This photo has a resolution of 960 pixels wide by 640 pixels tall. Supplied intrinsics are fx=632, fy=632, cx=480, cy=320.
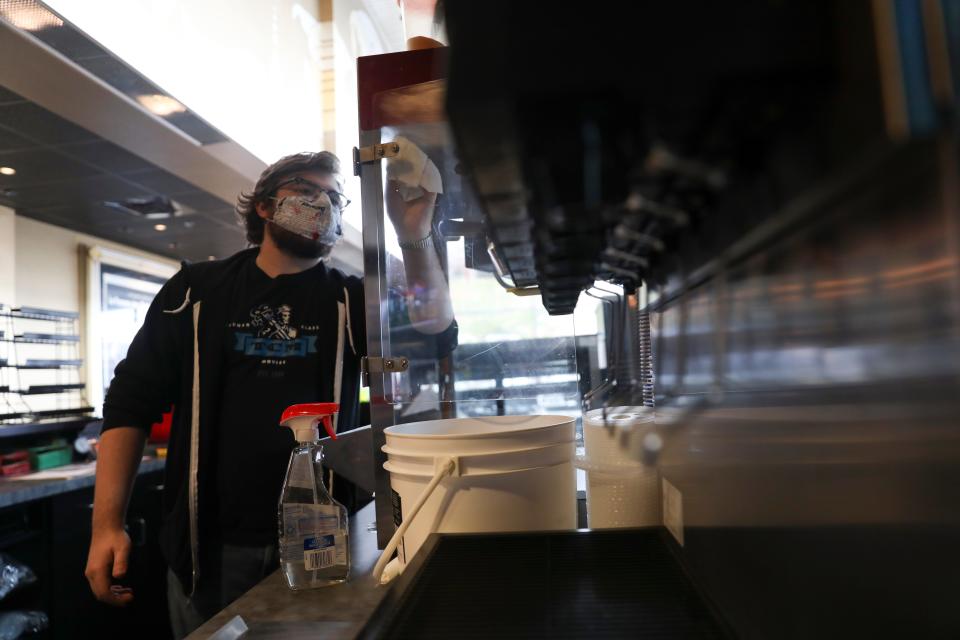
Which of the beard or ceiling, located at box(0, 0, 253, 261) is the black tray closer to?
the beard

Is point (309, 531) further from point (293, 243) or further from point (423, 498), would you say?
point (293, 243)

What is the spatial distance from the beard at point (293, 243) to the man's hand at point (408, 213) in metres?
0.38

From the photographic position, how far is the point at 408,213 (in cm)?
107

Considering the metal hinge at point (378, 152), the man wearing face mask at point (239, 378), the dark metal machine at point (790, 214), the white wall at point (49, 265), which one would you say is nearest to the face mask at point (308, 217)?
the man wearing face mask at point (239, 378)

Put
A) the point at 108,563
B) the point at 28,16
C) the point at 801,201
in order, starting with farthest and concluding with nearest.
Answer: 1. the point at 28,16
2. the point at 108,563
3. the point at 801,201

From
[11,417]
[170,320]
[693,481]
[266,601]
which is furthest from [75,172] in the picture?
[693,481]

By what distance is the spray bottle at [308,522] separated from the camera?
0.82m

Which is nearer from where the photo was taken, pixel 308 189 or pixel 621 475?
pixel 621 475

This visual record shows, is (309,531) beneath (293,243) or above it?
beneath

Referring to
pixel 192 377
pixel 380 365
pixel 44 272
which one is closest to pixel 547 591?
pixel 380 365

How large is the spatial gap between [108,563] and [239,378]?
396 mm

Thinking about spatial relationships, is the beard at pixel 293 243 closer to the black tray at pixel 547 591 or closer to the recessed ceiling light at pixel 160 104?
the black tray at pixel 547 591

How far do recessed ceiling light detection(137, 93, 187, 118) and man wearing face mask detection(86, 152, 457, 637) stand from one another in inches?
63.2

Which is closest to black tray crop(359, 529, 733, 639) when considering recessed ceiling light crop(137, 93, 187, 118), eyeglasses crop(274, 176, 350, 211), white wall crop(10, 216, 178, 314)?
eyeglasses crop(274, 176, 350, 211)
